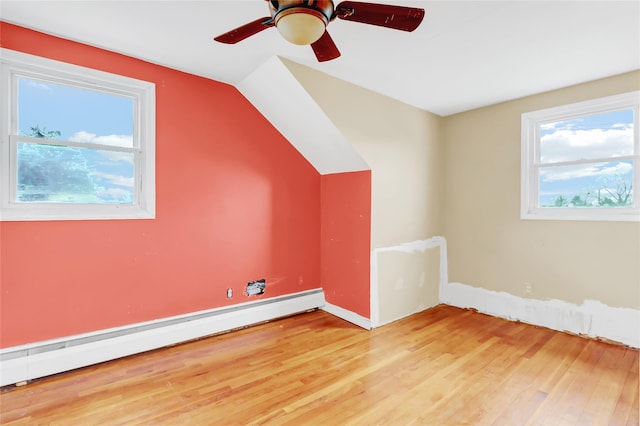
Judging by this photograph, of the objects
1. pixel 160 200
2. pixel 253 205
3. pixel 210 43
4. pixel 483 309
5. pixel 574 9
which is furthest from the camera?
pixel 483 309

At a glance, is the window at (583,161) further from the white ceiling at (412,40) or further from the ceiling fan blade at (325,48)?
the ceiling fan blade at (325,48)

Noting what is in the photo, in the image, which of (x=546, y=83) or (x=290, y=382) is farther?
(x=546, y=83)

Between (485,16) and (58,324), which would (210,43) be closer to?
(485,16)

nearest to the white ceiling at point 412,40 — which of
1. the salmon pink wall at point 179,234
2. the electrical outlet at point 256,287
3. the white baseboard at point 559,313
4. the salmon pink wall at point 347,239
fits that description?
the salmon pink wall at point 179,234

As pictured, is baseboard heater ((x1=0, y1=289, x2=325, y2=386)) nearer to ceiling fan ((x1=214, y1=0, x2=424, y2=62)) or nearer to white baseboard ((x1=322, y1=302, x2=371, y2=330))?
white baseboard ((x1=322, y1=302, x2=371, y2=330))

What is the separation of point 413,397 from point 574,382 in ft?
4.03

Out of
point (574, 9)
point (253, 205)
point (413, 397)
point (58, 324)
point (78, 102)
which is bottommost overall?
point (413, 397)

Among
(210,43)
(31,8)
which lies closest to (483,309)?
(210,43)

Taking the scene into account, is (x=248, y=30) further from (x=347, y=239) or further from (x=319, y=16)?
(x=347, y=239)

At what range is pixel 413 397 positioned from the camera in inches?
78.4

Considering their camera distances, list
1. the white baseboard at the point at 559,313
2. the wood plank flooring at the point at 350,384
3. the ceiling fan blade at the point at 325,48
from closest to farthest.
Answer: the ceiling fan blade at the point at 325,48 → the wood plank flooring at the point at 350,384 → the white baseboard at the point at 559,313

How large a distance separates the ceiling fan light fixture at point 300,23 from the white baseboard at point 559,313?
3441mm

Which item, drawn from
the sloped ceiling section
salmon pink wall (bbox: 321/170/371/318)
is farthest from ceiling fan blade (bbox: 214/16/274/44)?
salmon pink wall (bbox: 321/170/371/318)

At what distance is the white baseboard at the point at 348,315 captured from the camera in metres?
3.14
